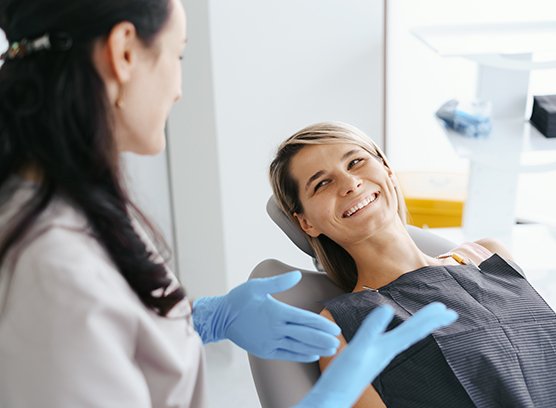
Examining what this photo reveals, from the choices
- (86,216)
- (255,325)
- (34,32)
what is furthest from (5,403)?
(255,325)

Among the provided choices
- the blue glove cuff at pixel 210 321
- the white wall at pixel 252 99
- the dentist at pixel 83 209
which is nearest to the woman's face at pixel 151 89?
the dentist at pixel 83 209

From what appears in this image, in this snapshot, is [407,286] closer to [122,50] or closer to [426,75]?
[122,50]

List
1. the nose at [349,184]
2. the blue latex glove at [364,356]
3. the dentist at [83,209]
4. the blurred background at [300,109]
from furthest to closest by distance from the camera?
the blurred background at [300,109] < the nose at [349,184] < the blue latex glove at [364,356] < the dentist at [83,209]

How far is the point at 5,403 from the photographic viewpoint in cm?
105

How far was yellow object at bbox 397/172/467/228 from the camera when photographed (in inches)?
116

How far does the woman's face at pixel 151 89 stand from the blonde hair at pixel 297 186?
736 mm

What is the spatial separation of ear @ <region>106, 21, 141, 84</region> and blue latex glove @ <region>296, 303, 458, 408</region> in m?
0.47

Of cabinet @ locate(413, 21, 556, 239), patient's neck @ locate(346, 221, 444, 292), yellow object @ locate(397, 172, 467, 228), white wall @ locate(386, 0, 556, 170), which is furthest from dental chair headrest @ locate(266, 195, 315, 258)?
white wall @ locate(386, 0, 556, 170)

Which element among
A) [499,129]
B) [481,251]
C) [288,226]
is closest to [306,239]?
[288,226]

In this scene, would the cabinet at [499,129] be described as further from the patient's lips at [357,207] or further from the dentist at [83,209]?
the dentist at [83,209]

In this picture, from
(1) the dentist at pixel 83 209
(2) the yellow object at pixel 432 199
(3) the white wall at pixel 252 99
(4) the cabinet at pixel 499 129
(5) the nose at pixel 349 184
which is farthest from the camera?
(2) the yellow object at pixel 432 199

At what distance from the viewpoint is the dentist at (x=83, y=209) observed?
1007 millimetres

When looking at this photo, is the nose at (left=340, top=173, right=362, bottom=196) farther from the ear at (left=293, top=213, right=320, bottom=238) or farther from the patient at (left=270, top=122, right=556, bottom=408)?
the ear at (left=293, top=213, right=320, bottom=238)

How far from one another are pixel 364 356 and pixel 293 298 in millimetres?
646
